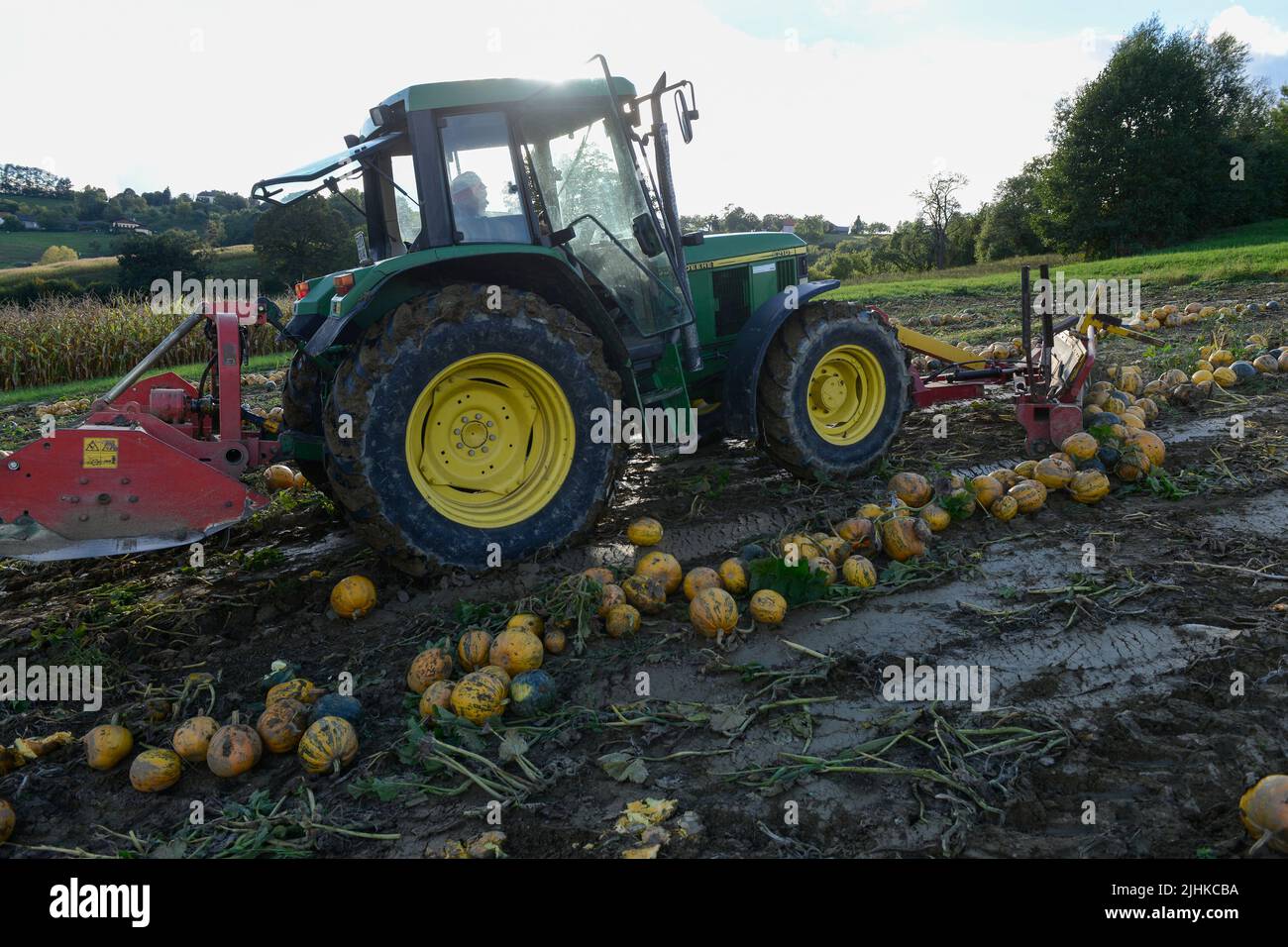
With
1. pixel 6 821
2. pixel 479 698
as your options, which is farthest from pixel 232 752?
pixel 479 698

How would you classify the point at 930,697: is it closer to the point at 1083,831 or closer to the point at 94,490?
the point at 1083,831

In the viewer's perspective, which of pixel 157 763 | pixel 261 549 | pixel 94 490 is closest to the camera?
pixel 157 763

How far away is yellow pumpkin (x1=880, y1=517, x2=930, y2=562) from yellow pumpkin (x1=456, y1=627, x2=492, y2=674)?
232cm

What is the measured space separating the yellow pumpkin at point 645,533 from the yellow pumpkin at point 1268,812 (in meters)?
3.16

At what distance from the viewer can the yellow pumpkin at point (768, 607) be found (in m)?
4.11

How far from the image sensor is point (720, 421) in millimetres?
6570

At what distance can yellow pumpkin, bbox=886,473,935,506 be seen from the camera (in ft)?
17.8

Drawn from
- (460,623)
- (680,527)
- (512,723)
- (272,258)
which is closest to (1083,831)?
(512,723)

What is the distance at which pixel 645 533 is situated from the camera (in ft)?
16.8

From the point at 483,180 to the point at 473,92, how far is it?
0.48m

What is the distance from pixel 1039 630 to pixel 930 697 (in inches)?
34.7

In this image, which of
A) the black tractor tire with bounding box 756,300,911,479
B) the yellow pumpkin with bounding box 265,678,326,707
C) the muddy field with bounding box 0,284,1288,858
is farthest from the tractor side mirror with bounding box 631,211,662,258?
the yellow pumpkin with bounding box 265,678,326,707

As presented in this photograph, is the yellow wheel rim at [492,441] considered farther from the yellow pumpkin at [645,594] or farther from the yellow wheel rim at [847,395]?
the yellow wheel rim at [847,395]

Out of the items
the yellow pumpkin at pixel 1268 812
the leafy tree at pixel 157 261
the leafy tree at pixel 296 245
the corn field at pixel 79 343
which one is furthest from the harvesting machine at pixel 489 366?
the leafy tree at pixel 157 261
